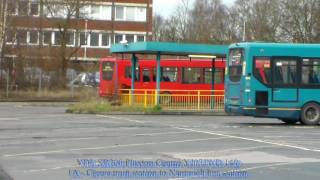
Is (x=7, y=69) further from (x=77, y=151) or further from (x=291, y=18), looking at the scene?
(x=77, y=151)

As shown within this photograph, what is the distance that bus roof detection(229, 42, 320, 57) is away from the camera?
2800 cm

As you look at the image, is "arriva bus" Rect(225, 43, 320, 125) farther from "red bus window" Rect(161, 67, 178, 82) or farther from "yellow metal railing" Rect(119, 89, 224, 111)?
"red bus window" Rect(161, 67, 178, 82)

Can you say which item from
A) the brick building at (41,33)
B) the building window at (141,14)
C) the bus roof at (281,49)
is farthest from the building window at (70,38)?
the bus roof at (281,49)

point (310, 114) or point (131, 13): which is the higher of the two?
point (131, 13)

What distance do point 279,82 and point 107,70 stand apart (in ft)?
67.5

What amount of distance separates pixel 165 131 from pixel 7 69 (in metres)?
32.0

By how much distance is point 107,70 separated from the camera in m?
47.0

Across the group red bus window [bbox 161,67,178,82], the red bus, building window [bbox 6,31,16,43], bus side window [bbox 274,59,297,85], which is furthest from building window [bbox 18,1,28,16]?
bus side window [bbox 274,59,297,85]

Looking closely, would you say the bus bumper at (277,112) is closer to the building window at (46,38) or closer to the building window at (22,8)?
the building window at (22,8)

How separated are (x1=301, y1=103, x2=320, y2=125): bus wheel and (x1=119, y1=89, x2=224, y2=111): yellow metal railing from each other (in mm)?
9472

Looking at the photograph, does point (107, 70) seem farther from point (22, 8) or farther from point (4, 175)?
point (4, 175)

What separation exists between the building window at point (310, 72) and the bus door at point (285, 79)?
1.03ft

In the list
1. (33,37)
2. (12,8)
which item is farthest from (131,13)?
(12,8)

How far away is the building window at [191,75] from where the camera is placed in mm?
44531
